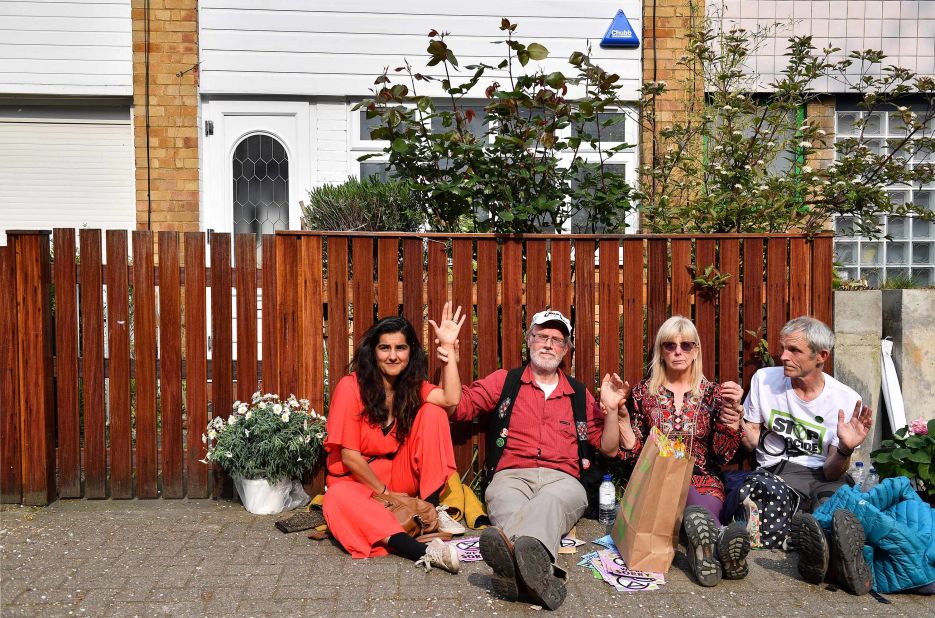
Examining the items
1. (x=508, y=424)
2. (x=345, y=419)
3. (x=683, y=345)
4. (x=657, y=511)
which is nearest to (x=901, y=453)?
(x=683, y=345)

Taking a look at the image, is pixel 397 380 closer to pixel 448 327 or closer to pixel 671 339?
pixel 448 327

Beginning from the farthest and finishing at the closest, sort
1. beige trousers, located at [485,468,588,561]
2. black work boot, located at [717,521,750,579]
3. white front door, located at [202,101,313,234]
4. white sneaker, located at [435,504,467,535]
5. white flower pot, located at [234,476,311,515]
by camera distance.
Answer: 1. white front door, located at [202,101,313,234]
2. white flower pot, located at [234,476,311,515]
3. white sneaker, located at [435,504,467,535]
4. beige trousers, located at [485,468,588,561]
5. black work boot, located at [717,521,750,579]

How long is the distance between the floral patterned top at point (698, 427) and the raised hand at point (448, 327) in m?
1.27

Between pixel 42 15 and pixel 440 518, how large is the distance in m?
7.28

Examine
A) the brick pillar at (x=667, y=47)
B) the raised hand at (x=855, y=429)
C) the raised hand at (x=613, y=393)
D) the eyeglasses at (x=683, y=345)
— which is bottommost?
the raised hand at (x=855, y=429)

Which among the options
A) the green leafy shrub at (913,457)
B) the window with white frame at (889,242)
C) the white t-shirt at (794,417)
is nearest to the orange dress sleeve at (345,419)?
the white t-shirt at (794,417)

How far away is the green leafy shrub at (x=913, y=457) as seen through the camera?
15.1ft

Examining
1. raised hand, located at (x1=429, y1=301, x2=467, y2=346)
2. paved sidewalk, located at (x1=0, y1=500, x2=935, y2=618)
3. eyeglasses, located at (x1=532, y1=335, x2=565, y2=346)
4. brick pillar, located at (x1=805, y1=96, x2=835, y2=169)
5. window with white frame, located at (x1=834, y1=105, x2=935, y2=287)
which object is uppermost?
brick pillar, located at (x1=805, y1=96, x2=835, y2=169)

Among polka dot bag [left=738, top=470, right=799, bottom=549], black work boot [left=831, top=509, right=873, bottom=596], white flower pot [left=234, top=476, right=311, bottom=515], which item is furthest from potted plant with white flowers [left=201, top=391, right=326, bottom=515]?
black work boot [left=831, top=509, right=873, bottom=596]

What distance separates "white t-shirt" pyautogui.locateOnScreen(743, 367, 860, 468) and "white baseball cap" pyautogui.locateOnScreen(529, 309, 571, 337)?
4.07 feet

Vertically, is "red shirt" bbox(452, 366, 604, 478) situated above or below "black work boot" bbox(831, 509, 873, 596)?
above

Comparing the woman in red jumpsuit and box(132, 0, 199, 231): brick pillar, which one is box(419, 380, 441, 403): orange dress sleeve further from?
box(132, 0, 199, 231): brick pillar

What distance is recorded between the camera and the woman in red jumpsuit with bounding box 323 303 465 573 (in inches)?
185

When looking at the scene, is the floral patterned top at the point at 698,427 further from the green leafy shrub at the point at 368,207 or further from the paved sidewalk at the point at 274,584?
the green leafy shrub at the point at 368,207
